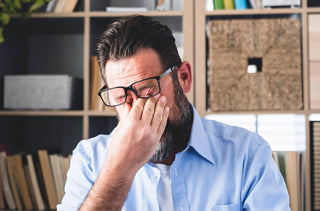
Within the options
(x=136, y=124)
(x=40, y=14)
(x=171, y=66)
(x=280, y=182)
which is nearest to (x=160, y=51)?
(x=171, y=66)

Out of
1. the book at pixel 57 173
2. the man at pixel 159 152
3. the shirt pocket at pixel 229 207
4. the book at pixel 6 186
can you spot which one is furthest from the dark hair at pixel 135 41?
the book at pixel 6 186

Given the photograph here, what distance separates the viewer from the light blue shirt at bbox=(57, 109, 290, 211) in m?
1.01

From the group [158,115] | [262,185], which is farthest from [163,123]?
[262,185]

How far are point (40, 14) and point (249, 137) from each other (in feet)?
4.29

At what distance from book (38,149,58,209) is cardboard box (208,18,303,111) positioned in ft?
3.01

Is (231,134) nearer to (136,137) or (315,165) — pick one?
(136,137)

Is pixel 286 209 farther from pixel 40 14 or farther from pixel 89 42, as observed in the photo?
pixel 40 14

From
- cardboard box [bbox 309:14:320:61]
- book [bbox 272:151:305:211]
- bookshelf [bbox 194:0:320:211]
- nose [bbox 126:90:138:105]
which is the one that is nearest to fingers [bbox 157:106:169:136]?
nose [bbox 126:90:138:105]

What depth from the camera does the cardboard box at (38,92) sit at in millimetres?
1812

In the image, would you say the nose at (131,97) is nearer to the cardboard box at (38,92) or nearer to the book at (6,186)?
the cardboard box at (38,92)

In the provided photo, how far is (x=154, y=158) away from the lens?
1101 millimetres

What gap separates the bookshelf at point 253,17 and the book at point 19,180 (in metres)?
1.00

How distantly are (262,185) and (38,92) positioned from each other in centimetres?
131

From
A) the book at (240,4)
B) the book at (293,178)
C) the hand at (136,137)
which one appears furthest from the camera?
the book at (240,4)
